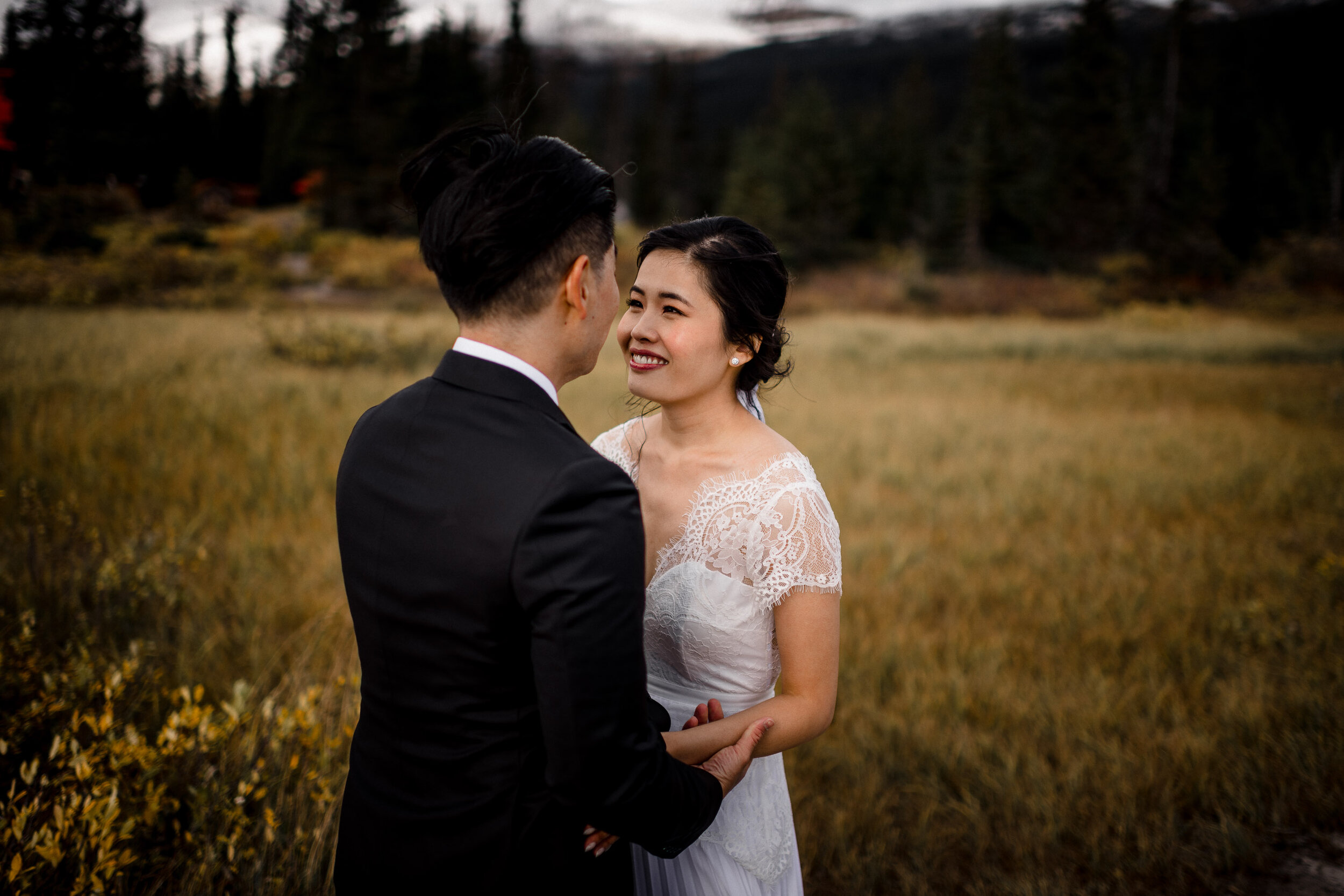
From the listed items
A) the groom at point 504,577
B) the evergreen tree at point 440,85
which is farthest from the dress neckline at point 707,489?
the evergreen tree at point 440,85

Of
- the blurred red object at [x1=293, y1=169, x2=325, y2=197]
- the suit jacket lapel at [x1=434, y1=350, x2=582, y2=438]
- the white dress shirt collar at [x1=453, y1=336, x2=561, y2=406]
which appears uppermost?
the blurred red object at [x1=293, y1=169, x2=325, y2=197]

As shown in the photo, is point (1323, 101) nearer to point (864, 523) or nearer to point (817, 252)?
point (817, 252)

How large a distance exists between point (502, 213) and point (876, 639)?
4.14 meters

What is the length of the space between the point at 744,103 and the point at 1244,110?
74.7 m

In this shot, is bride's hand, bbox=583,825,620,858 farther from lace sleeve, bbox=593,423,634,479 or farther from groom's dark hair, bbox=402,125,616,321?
lace sleeve, bbox=593,423,634,479

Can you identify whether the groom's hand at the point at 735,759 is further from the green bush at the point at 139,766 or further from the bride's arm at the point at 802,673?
the green bush at the point at 139,766

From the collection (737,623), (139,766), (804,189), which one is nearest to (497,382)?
(737,623)

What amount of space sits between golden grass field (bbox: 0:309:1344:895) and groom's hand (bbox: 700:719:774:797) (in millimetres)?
1382

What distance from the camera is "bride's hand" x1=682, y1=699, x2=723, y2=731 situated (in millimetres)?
1639

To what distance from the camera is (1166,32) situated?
1527 inches

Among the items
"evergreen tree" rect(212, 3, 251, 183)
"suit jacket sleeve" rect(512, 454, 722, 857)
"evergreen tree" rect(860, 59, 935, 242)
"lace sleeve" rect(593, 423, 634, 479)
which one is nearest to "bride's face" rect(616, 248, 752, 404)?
"lace sleeve" rect(593, 423, 634, 479)

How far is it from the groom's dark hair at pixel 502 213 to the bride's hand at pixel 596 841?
94 cm

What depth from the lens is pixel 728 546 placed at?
75.5 inches

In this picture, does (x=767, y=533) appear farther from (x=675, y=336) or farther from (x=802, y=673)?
(x=675, y=336)
